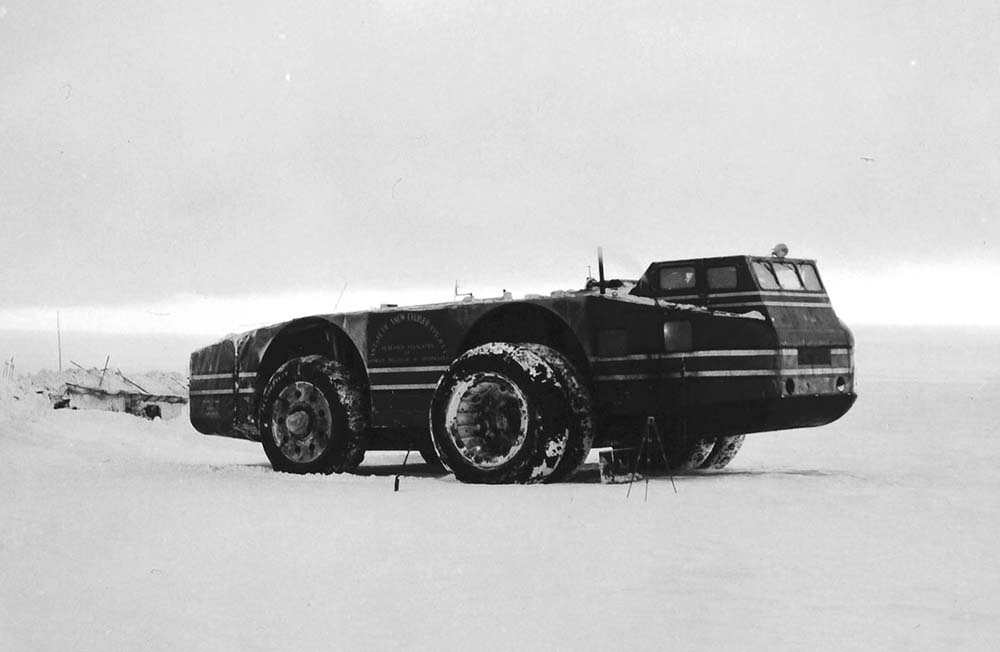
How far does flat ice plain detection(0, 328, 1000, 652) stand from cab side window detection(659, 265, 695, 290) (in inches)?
62.8

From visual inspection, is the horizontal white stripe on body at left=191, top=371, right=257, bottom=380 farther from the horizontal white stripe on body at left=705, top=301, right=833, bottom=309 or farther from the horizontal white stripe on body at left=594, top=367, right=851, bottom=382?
the horizontal white stripe on body at left=705, top=301, right=833, bottom=309

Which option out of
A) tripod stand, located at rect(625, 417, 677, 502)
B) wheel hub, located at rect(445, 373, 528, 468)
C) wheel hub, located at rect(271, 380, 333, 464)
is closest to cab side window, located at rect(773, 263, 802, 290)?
tripod stand, located at rect(625, 417, 677, 502)

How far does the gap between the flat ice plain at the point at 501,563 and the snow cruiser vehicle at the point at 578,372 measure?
0.51 m

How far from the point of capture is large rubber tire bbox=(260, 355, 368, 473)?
36.8 ft

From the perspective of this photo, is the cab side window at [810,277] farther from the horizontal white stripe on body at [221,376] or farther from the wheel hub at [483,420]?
the horizontal white stripe on body at [221,376]

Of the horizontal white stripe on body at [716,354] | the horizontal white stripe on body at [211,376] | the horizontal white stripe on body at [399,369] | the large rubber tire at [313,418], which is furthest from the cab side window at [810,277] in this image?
the horizontal white stripe on body at [211,376]

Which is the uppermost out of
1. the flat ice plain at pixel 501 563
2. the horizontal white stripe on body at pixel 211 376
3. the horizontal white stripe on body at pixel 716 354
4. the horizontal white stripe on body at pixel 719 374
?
the horizontal white stripe on body at pixel 716 354

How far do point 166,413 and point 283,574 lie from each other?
14.6m

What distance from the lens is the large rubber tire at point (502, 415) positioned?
9445 millimetres

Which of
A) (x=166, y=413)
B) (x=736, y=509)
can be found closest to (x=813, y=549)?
(x=736, y=509)

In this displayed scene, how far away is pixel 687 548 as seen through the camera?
20.9ft

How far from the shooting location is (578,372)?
9711 mm

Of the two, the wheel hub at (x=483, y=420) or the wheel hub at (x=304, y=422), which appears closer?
the wheel hub at (x=483, y=420)

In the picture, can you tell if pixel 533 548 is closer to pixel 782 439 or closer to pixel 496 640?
pixel 496 640
